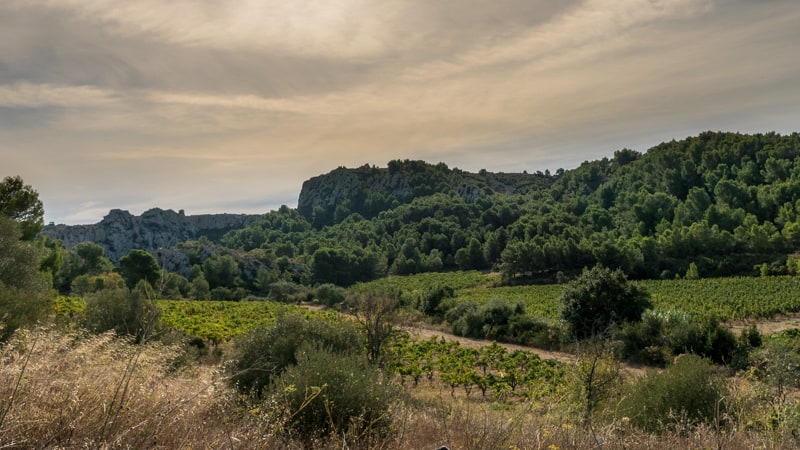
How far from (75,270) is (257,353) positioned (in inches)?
2985

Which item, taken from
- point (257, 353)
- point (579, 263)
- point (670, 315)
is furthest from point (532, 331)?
point (579, 263)

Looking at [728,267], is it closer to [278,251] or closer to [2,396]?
[2,396]

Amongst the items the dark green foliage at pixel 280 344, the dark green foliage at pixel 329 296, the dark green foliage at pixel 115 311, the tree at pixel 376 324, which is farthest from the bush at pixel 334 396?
the dark green foliage at pixel 329 296

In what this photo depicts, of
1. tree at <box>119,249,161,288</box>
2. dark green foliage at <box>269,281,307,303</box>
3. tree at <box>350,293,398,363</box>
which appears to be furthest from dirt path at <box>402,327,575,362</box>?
tree at <box>119,249,161,288</box>

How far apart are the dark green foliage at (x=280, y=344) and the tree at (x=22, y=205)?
2535 centimetres

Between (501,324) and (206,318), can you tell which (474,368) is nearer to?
(501,324)

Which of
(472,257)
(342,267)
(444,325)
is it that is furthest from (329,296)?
(472,257)

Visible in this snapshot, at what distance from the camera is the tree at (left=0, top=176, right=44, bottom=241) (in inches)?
1135

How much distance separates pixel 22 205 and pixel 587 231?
96138mm

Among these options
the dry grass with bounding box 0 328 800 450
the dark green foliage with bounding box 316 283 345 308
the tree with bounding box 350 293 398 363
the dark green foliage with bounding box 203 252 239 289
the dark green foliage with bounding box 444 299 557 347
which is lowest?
the dark green foliage with bounding box 316 283 345 308

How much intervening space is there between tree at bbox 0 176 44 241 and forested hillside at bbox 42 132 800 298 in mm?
46895

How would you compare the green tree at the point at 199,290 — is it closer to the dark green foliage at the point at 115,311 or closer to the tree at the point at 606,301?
the dark green foliage at the point at 115,311

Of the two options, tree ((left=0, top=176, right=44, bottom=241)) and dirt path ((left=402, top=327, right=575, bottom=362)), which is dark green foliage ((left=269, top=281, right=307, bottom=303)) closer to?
dirt path ((left=402, top=327, right=575, bottom=362))

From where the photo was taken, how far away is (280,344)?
1241 cm
